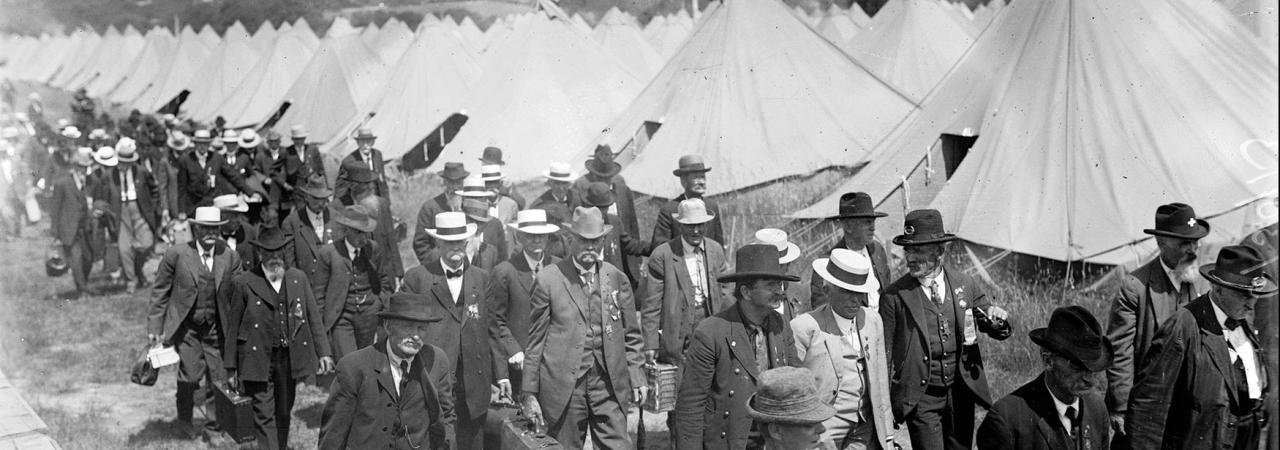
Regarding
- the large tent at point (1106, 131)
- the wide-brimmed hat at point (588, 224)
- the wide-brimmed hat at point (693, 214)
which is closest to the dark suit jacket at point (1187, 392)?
the wide-brimmed hat at point (693, 214)

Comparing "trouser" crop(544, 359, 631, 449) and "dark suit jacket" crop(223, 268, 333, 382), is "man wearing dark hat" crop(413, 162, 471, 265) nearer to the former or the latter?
"dark suit jacket" crop(223, 268, 333, 382)

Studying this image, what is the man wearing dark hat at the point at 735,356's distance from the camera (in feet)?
19.4

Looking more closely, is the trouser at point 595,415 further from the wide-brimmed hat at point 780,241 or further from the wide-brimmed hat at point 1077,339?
the wide-brimmed hat at point 1077,339

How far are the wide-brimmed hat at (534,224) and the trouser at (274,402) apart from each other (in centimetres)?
184

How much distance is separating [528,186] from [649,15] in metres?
13.3

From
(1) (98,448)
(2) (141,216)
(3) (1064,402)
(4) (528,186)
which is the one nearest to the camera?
(3) (1064,402)

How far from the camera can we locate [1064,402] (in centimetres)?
503

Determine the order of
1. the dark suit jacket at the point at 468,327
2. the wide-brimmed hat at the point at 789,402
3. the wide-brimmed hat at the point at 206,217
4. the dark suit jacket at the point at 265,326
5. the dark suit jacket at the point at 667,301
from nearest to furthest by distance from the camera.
→ the wide-brimmed hat at the point at 789,402 < the dark suit jacket at the point at 468,327 < the dark suit jacket at the point at 667,301 < the dark suit jacket at the point at 265,326 < the wide-brimmed hat at the point at 206,217

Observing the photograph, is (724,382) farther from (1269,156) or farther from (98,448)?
(1269,156)

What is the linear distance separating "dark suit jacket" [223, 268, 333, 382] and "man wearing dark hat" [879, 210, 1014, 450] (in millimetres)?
3957

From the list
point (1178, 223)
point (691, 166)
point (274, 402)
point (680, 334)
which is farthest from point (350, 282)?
point (1178, 223)

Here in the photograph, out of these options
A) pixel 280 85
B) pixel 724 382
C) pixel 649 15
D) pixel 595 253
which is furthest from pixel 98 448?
pixel 649 15

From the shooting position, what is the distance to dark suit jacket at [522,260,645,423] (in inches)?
271

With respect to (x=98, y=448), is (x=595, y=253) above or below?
above
